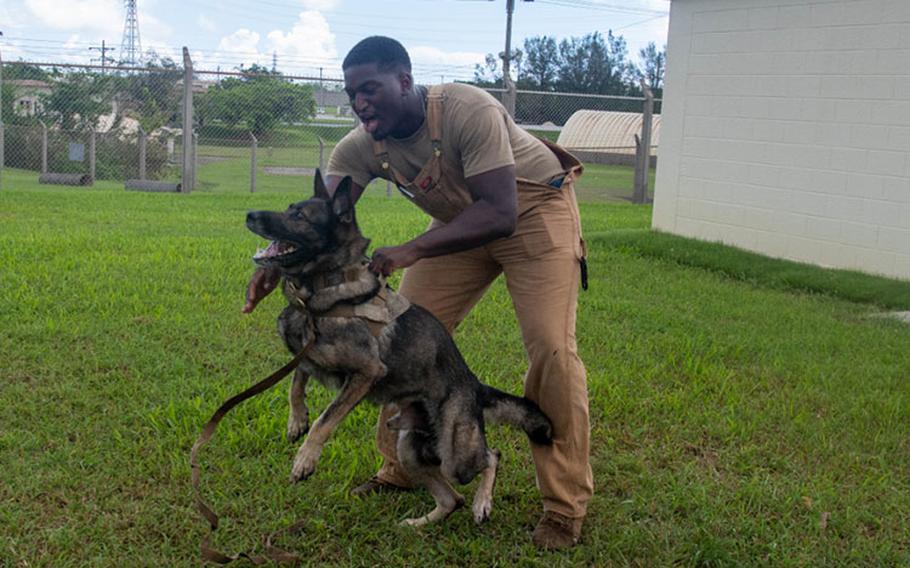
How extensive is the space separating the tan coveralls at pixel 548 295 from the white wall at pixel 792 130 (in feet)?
25.7

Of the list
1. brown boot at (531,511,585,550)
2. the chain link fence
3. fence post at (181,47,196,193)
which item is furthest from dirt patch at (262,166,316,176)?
brown boot at (531,511,585,550)

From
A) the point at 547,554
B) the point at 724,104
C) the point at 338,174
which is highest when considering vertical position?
the point at 724,104

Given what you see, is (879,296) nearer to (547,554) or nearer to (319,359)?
(547,554)

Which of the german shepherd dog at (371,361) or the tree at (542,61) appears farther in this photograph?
the tree at (542,61)

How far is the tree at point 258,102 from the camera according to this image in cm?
1881

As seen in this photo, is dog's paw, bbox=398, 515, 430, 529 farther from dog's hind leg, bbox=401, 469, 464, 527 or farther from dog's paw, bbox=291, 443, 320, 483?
dog's paw, bbox=291, 443, 320, 483

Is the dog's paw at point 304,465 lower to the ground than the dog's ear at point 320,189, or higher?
lower

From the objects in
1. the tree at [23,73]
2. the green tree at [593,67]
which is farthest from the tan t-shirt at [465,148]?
the green tree at [593,67]

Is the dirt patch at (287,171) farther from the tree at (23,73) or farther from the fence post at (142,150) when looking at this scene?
the tree at (23,73)

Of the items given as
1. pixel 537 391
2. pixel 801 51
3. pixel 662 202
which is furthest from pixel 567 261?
pixel 662 202

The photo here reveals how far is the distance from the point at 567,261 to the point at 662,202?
32.4 ft

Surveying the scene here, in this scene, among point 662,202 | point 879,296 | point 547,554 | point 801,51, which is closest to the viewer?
point 547,554

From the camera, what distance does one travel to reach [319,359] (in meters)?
3.53

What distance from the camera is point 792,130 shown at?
38.1ft
